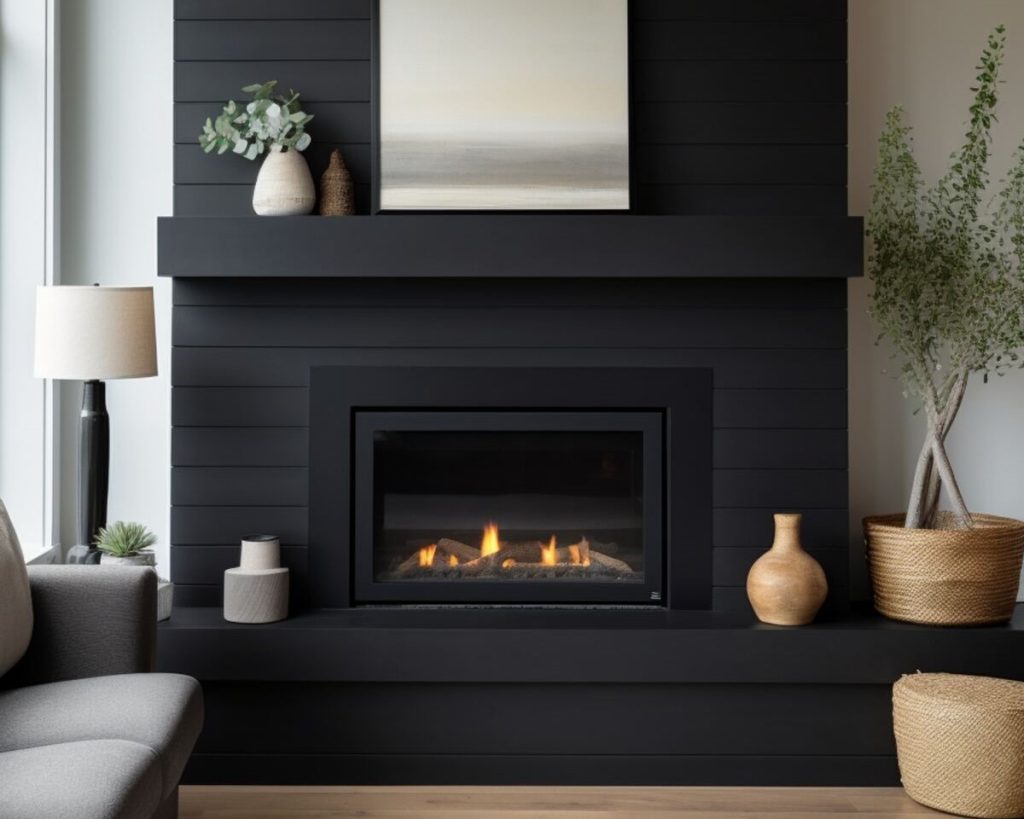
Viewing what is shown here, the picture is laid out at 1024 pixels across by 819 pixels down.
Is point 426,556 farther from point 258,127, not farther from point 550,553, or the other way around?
point 258,127

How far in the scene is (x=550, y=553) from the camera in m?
3.52

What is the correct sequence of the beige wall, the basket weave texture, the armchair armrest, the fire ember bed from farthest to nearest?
the beige wall < the fire ember bed < the basket weave texture < the armchair armrest

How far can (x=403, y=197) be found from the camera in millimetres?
3328

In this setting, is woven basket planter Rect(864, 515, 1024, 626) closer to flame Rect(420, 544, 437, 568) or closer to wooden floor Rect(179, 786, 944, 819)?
wooden floor Rect(179, 786, 944, 819)

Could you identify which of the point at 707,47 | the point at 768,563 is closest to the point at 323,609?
the point at 768,563

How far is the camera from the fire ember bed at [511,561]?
3.48m

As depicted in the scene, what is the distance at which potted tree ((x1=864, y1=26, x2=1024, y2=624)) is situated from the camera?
320 centimetres

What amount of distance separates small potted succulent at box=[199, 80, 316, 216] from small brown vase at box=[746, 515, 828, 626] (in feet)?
5.36

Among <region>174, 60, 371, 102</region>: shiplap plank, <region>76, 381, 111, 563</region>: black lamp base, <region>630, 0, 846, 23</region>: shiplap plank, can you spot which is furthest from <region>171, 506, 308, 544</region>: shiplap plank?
<region>630, 0, 846, 23</region>: shiplap plank

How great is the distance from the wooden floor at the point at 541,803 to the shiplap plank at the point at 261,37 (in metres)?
2.09

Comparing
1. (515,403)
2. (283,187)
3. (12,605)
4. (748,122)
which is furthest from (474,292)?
(12,605)

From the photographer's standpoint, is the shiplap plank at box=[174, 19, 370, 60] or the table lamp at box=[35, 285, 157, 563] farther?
the shiplap plank at box=[174, 19, 370, 60]

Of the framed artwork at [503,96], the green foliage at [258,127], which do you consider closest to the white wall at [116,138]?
the green foliage at [258,127]

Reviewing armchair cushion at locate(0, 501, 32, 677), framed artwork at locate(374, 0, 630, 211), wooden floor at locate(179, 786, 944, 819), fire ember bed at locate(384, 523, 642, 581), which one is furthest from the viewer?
fire ember bed at locate(384, 523, 642, 581)
